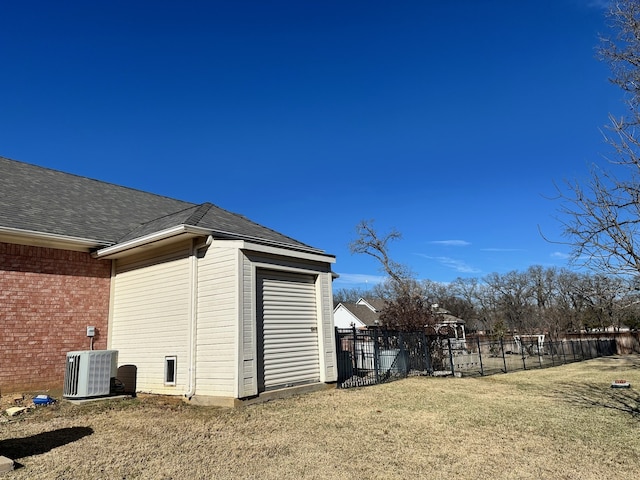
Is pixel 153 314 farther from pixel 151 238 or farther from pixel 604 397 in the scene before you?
pixel 604 397

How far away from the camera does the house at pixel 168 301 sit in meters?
8.56

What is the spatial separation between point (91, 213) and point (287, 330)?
6.87 meters

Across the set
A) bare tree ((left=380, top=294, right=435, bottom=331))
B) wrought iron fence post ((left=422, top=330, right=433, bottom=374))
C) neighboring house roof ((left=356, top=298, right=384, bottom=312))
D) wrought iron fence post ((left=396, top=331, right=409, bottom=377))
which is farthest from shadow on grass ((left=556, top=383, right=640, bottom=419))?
neighboring house roof ((left=356, top=298, right=384, bottom=312))

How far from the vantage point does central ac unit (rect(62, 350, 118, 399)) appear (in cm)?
834

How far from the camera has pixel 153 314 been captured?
9.83 m

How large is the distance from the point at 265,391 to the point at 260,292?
2.02 metres

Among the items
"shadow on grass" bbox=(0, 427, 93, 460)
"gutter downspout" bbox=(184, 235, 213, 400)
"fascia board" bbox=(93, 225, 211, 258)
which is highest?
"fascia board" bbox=(93, 225, 211, 258)

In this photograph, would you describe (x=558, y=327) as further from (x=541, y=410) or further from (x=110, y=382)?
(x=110, y=382)

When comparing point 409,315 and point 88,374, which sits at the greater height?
point 409,315

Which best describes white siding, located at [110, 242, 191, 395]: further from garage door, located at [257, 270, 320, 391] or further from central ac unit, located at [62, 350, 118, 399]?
garage door, located at [257, 270, 320, 391]

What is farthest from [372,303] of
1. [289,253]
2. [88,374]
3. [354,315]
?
[88,374]

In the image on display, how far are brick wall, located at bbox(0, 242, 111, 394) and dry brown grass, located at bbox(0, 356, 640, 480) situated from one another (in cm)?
177

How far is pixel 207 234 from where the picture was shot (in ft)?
29.1

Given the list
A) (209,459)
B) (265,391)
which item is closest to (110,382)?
(265,391)
